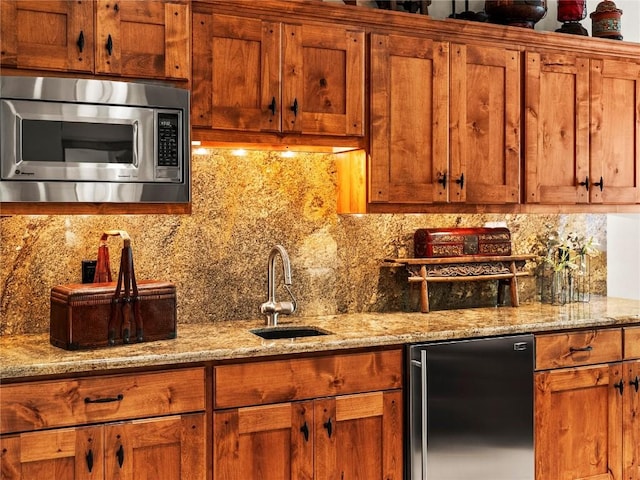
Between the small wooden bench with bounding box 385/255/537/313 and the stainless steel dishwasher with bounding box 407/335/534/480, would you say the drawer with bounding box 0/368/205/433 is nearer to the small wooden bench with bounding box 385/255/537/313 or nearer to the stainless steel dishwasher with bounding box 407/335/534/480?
the stainless steel dishwasher with bounding box 407/335/534/480

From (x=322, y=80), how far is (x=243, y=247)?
0.85 m

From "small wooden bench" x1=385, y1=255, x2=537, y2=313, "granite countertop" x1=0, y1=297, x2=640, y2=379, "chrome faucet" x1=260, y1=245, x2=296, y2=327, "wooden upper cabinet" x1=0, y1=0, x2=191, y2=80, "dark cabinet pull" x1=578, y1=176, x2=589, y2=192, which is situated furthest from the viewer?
"dark cabinet pull" x1=578, y1=176, x2=589, y2=192

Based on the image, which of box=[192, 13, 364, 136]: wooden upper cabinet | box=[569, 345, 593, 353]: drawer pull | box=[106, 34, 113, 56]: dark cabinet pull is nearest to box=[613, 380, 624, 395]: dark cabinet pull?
box=[569, 345, 593, 353]: drawer pull

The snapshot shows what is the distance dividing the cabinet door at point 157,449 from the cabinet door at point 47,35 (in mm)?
1321

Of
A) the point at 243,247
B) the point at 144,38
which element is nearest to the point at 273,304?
the point at 243,247

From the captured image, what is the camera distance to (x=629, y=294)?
418 cm

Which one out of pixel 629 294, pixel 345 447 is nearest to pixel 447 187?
pixel 345 447

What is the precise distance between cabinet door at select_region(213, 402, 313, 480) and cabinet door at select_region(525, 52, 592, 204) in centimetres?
166

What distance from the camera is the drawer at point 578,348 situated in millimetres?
3119

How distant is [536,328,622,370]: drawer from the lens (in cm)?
312

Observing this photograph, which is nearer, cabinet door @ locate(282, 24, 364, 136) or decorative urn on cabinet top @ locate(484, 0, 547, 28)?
cabinet door @ locate(282, 24, 364, 136)

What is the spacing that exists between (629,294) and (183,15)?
10.0 ft

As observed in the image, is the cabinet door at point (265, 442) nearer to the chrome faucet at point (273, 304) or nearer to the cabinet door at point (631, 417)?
the chrome faucet at point (273, 304)

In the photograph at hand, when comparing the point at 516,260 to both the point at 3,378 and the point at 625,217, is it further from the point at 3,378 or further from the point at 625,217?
the point at 3,378
